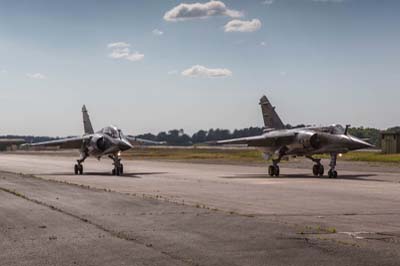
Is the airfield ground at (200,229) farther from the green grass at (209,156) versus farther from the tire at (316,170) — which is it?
the green grass at (209,156)

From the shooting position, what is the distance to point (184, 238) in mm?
12398

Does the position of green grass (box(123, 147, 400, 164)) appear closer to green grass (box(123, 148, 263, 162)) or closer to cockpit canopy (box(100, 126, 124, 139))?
green grass (box(123, 148, 263, 162))

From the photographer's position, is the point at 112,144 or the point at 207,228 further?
the point at 112,144

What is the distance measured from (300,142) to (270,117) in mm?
4994

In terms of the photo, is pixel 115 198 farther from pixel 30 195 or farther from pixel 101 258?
pixel 101 258

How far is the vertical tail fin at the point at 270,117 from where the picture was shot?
4294 cm

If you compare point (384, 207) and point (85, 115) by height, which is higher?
point (85, 115)

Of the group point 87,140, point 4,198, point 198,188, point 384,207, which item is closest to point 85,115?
point 87,140

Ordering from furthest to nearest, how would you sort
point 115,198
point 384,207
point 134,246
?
point 115,198 → point 384,207 → point 134,246

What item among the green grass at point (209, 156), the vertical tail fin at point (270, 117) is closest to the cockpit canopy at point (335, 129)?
the vertical tail fin at point (270, 117)

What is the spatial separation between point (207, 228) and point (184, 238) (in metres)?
1.64

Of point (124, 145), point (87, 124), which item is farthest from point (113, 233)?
point (87, 124)

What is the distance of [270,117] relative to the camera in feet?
142

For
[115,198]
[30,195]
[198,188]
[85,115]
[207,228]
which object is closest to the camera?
[207,228]
